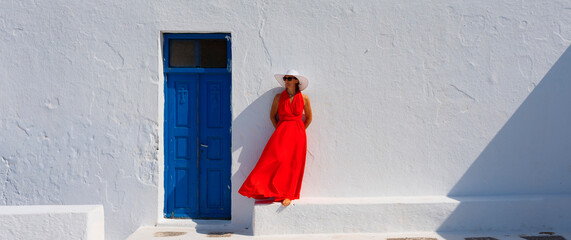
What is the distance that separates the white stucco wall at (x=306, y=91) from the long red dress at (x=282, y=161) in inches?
10.6

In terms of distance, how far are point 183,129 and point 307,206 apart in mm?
1624

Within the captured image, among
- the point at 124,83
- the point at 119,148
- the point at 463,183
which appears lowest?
the point at 463,183

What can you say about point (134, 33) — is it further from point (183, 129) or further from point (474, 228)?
point (474, 228)

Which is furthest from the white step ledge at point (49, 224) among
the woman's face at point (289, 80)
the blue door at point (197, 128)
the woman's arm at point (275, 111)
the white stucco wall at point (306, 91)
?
the woman's face at point (289, 80)

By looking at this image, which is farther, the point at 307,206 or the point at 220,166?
the point at 220,166

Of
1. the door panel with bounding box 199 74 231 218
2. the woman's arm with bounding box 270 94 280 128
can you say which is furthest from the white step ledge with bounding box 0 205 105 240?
the woman's arm with bounding box 270 94 280 128

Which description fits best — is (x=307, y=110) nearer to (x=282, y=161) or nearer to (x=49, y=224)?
(x=282, y=161)

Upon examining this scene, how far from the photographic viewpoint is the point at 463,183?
598cm

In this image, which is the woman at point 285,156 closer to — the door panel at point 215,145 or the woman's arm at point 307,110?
the woman's arm at point 307,110

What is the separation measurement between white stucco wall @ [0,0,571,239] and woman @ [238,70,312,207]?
247mm

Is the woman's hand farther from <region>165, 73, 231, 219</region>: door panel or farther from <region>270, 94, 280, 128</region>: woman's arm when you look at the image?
<region>165, 73, 231, 219</region>: door panel

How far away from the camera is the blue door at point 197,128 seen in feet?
19.7

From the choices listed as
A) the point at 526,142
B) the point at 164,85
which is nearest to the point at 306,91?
the point at 164,85

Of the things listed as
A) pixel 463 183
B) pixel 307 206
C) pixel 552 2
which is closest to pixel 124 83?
pixel 307 206
